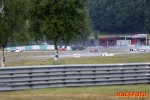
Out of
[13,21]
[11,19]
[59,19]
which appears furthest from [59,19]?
[11,19]

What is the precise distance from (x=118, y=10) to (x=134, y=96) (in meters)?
118

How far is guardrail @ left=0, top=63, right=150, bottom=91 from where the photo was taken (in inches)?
490

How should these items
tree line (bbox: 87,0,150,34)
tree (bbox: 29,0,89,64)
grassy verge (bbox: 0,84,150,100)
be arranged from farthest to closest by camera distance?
1. tree line (bbox: 87,0,150,34)
2. tree (bbox: 29,0,89,64)
3. grassy verge (bbox: 0,84,150,100)

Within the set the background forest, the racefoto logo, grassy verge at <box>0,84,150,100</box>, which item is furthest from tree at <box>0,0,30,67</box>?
the background forest

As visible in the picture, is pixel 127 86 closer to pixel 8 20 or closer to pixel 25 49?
pixel 8 20

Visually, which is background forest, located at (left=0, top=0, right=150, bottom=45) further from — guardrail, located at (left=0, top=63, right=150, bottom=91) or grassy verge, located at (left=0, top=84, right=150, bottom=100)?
grassy verge, located at (left=0, top=84, right=150, bottom=100)

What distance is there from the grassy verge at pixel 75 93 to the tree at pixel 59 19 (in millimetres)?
Answer: 18385

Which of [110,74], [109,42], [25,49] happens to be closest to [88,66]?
[110,74]

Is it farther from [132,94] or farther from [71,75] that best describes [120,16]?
[132,94]

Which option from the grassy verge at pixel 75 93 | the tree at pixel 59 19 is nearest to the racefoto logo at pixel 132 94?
the grassy verge at pixel 75 93

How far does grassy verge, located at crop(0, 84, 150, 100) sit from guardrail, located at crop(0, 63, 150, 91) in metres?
0.32

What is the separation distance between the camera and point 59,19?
31594 millimetres

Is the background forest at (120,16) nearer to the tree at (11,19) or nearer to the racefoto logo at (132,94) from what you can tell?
the tree at (11,19)

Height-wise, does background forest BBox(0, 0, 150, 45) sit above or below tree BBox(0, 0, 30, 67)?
above
